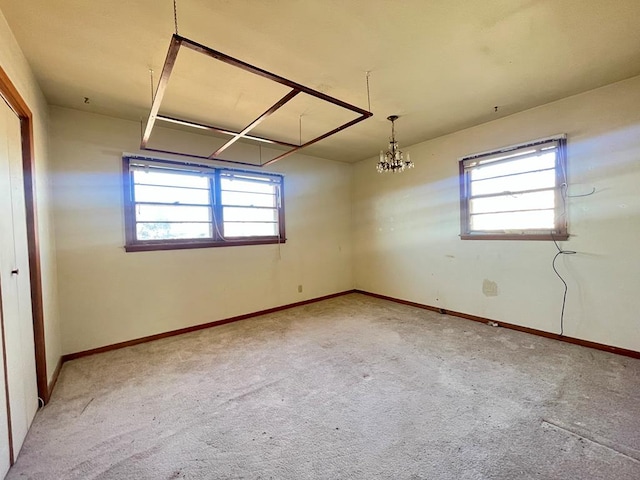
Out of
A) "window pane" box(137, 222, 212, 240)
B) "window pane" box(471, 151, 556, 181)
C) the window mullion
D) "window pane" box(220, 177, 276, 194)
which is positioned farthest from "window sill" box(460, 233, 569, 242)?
"window pane" box(137, 222, 212, 240)

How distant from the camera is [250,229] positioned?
169 inches

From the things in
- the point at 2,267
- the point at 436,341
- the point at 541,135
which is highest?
the point at 541,135

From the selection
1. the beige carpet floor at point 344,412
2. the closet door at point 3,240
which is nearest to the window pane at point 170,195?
the closet door at point 3,240

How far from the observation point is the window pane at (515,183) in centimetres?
321

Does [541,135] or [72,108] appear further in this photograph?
[541,135]

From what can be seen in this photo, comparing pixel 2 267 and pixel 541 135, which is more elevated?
pixel 541 135

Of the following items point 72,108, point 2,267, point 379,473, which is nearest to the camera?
point 379,473

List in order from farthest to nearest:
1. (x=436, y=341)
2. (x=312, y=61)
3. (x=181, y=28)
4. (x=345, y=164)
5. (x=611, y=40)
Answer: (x=345, y=164) < (x=436, y=341) < (x=312, y=61) < (x=611, y=40) < (x=181, y=28)

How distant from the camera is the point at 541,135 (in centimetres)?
318

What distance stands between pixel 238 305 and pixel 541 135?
175 inches

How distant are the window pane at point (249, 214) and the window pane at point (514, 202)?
2989mm

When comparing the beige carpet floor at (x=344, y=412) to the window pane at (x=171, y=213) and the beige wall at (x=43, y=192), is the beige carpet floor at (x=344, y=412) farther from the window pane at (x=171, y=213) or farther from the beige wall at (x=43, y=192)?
the window pane at (x=171, y=213)

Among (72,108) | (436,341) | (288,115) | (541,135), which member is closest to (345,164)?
(288,115)

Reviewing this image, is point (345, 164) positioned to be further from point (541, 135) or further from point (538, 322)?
point (538, 322)
